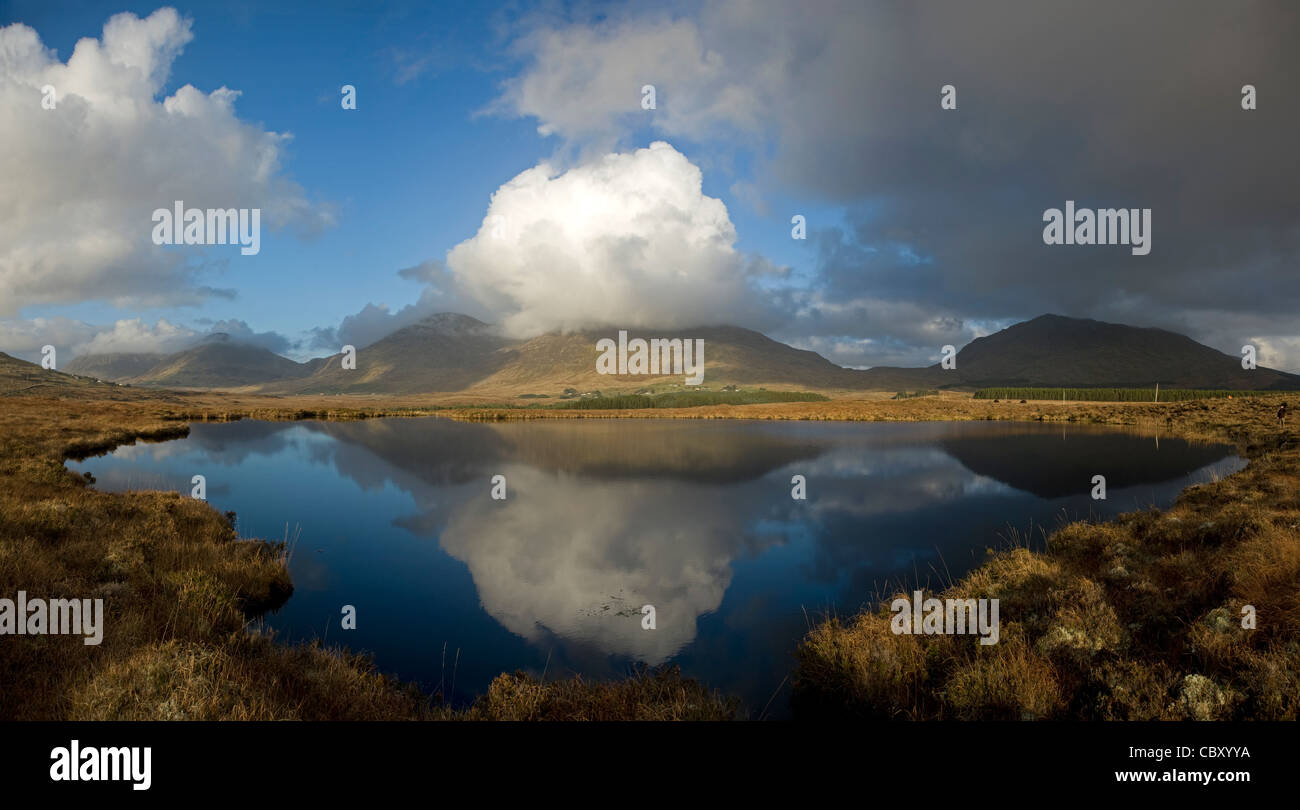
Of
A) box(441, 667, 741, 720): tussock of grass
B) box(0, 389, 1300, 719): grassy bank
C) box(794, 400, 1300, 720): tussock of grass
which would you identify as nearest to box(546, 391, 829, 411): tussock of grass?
box(0, 389, 1300, 719): grassy bank

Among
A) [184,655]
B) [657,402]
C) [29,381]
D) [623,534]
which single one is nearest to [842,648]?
[184,655]

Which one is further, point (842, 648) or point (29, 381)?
point (29, 381)

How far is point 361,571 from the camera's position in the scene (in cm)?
1620

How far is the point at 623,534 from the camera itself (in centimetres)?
2023

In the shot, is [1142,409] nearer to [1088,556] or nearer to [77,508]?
[1088,556]

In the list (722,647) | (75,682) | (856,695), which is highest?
(75,682)

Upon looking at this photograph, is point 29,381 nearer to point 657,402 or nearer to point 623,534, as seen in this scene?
point 657,402

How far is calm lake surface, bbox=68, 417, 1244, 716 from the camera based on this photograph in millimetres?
11562

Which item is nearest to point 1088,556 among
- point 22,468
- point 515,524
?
point 515,524

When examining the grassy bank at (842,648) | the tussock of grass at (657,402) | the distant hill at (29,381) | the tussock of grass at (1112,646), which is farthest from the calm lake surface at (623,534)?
the distant hill at (29,381)

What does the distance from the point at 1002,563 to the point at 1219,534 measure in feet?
14.8

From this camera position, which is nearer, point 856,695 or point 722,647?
point 856,695

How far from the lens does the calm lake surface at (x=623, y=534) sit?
37.9 ft

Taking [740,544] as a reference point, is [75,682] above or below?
above
